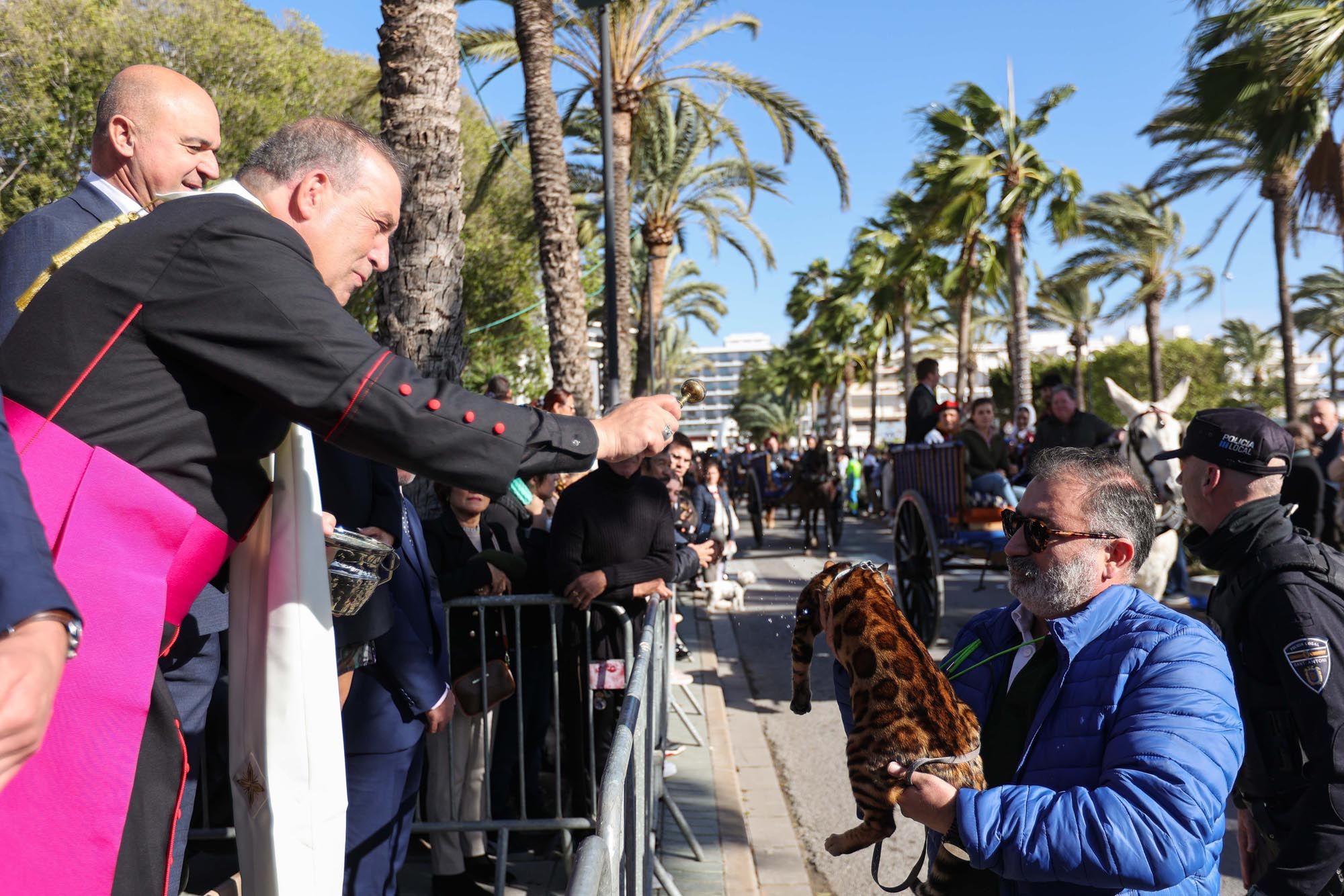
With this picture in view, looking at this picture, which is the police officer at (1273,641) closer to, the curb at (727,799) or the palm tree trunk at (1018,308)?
the curb at (727,799)

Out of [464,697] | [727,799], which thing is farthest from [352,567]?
[727,799]

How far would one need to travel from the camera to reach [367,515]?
128 inches

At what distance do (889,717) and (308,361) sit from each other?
4.34 feet

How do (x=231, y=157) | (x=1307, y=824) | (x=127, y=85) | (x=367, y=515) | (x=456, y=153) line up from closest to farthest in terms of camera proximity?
(x=1307, y=824), (x=127, y=85), (x=367, y=515), (x=456, y=153), (x=231, y=157)

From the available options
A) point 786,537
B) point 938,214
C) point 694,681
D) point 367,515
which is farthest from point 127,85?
point 938,214

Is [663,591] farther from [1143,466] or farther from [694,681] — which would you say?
[1143,466]

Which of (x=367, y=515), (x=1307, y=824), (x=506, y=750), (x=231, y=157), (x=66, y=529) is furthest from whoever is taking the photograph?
(x=231, y=157)

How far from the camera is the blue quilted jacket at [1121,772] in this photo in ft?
6.21

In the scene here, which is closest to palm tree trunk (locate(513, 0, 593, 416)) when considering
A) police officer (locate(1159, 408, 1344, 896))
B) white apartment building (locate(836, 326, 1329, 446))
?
police officer (locate(1159, 408, 1344, 896))

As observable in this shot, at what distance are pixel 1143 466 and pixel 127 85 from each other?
663 cm

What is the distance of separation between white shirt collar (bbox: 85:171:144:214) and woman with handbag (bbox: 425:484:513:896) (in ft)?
6.10

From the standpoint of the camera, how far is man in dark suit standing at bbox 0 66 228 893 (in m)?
2.21

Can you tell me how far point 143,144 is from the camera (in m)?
2.68

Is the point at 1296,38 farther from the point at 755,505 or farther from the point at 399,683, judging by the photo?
the point at 399,683
